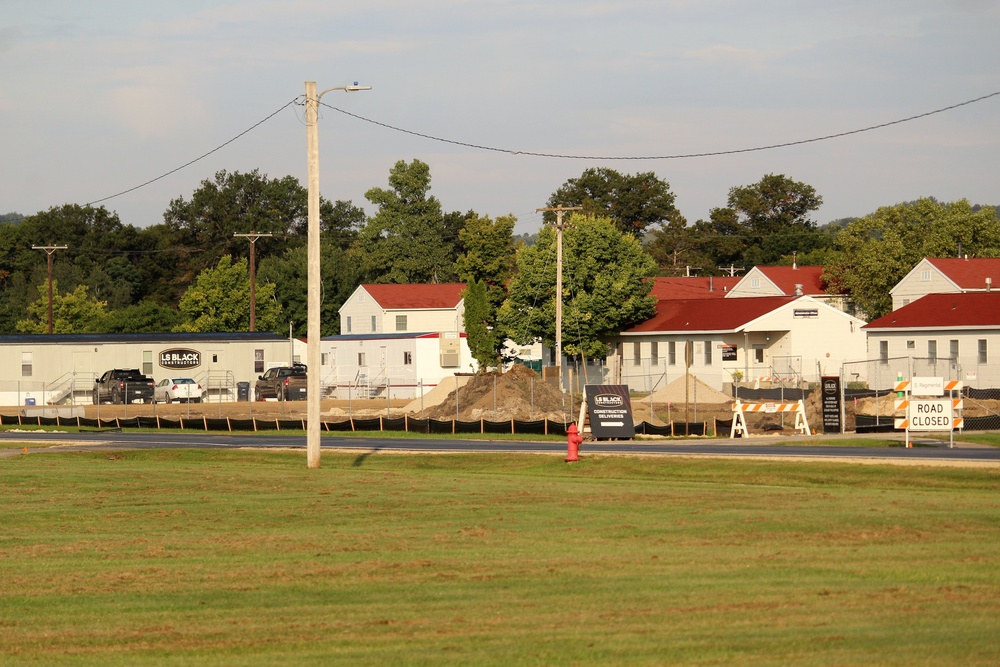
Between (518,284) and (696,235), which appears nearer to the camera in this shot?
(518,284)

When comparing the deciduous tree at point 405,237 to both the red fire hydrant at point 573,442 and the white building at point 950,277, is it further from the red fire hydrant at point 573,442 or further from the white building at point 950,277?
the red fire hydrant at point 573,442

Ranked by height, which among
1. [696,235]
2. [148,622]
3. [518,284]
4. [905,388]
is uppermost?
[696,235]

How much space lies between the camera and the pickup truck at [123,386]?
68.9 metres

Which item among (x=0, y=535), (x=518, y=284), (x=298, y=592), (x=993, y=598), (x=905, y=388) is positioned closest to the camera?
(x=993, y=598)

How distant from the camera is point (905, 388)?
107 feet

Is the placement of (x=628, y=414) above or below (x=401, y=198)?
below

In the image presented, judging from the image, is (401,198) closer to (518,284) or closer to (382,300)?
(382,300)

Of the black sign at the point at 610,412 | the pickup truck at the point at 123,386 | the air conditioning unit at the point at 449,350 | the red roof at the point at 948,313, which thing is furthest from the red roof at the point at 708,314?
the black sign at the point at 610,412

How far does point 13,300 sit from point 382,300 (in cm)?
4519

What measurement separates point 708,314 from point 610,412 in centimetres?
3390

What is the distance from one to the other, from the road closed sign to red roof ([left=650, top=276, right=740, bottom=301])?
221 ft

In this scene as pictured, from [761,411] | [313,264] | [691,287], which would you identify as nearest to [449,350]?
[691,287]

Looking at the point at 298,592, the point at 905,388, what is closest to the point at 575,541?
the point at 298,592

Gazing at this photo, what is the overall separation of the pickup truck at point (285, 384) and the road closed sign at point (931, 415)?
4257 centimetres
